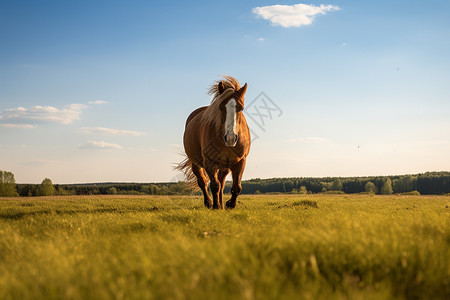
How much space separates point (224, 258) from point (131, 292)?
2.82ft

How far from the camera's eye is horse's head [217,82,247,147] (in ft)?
25.9

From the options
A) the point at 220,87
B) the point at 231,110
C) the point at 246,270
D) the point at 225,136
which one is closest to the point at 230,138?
the point at 225,136

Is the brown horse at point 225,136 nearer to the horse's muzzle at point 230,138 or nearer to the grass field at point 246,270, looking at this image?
the horse's muzzle at point 230,138

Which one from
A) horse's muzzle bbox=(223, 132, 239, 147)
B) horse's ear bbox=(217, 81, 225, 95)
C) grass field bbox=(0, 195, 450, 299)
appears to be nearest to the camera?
grass field bbox=(0, 195, 450, 299)

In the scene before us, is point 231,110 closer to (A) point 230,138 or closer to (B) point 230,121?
(B) point 230,121

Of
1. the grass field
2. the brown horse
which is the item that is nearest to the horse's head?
the brown horse

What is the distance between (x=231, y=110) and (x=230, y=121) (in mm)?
279

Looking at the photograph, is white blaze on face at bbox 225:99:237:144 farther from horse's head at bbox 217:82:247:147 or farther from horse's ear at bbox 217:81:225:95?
horse's ear at bbox 217:81:225:95

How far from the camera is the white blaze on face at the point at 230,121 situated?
25.7 feet

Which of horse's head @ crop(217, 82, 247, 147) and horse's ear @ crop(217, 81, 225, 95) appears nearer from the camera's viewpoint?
horse's head @ crop(217, 82, 247, 147)

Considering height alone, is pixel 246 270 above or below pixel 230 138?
below

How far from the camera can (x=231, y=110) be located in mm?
8062

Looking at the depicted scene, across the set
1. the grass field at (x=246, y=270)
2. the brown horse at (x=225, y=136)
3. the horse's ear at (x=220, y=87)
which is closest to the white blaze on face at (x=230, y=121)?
the brown horse at (x=225, y=136)

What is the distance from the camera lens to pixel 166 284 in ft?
8.01
